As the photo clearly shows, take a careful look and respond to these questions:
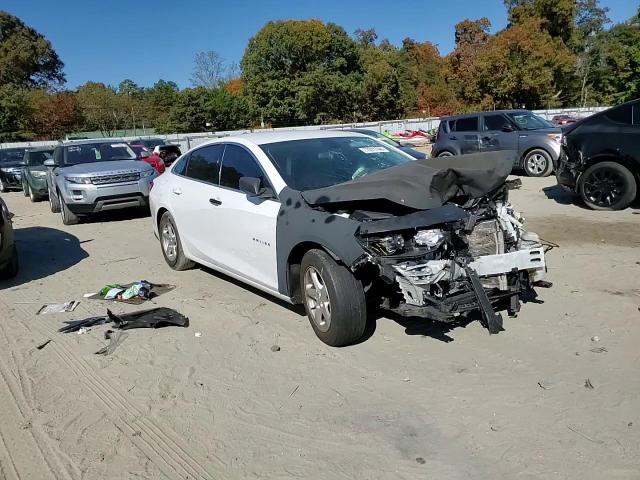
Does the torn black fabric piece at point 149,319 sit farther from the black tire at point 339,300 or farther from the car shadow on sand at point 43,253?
the car shadow on sand at point 43,253

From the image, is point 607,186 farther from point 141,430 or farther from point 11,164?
point 11,164

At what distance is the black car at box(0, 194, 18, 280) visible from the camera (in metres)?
6.80

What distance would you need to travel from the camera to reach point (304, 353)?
14.3 ft

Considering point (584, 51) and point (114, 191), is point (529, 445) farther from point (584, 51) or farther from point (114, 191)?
point (584, 51)

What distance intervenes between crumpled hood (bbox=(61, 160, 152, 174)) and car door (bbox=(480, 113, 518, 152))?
8705 millimetres

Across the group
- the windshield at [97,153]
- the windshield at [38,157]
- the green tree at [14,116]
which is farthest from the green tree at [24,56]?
the windshield at [97,153]

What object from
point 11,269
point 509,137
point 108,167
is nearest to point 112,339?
point 11,269

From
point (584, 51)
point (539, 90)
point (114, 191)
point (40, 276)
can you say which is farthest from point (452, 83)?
point (40, 276)

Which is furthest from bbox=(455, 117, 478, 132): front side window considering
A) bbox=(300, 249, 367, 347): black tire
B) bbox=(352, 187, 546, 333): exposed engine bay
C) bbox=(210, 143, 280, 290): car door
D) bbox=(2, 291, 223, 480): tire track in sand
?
bbox=(2, 291, 223, 480): tire track in sand

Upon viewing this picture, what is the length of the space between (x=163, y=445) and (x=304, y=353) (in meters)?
1.41

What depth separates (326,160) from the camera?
5215mm

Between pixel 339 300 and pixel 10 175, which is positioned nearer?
pixel 339 300

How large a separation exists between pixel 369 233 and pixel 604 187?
21.8ft

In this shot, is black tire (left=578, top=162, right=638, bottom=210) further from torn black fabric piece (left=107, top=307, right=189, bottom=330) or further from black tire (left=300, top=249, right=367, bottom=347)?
torn black fabric piece (left=107, top=307, right=189, bottom=330)
